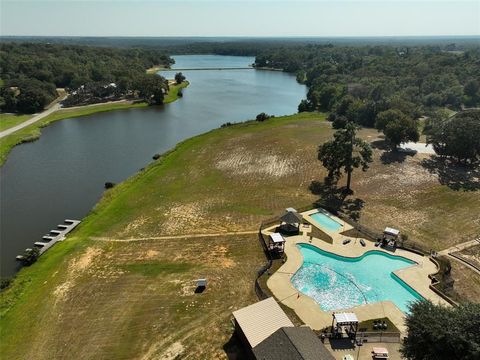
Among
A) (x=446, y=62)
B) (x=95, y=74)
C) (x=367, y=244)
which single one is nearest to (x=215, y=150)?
(x=367, y=244)

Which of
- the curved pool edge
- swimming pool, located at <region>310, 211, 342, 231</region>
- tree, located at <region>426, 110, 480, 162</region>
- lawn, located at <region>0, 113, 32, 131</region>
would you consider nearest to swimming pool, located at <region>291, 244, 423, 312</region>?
the curved pool edge

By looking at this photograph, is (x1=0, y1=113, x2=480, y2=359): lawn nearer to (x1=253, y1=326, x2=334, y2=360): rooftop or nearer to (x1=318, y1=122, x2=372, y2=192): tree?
(x1=253, y1=326, x2=334, y2=360): rooftop

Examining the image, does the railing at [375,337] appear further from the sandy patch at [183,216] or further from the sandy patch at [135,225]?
the sandy patch at [135,225]

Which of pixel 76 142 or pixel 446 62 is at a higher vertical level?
pixel 446 62

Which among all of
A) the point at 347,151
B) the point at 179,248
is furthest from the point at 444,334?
the point at 347,151

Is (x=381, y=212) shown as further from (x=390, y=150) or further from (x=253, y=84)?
(x=253, y=84)
